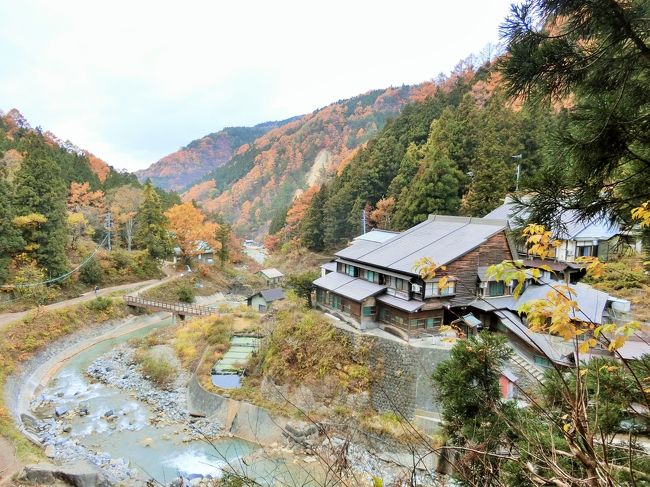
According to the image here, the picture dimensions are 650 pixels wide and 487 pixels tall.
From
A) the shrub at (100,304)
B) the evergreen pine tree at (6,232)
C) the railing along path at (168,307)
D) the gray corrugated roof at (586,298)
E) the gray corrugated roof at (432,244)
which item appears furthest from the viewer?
the railing along path at (168,307)

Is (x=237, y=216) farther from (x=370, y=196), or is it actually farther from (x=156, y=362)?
(x=156, y=362)

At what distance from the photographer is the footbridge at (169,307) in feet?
80.7

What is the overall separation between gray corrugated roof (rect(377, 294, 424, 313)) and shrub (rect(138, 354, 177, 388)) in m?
10.8

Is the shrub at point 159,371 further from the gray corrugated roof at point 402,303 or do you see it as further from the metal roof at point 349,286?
the gray corrugated roof at point 402,303

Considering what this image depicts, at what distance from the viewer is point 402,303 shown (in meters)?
13.0

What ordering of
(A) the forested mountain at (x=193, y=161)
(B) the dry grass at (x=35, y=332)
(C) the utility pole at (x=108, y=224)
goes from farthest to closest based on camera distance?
1. (A) the forested mountain at (x=193, y=161)
2. (C) the utility pole at (x=108, y=224)
3. (B) the dry grass at (x=35, y=332)

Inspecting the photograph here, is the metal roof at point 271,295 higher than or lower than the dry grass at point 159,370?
higher

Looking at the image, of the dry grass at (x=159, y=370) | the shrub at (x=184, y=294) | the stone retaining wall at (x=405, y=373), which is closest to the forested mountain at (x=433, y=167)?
the stone retaining wall at (x=405, y=373)

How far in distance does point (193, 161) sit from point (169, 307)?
113m

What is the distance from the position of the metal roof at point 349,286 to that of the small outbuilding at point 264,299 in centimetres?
798

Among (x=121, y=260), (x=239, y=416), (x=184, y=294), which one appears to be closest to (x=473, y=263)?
(x=239, y=416)

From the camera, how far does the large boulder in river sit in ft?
28.1

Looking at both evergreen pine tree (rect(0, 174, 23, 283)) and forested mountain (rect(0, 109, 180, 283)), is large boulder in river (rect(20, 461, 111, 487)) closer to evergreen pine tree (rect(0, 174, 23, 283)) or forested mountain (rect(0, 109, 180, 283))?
evergreen pine tree (rect(0, 174, 23, 283))

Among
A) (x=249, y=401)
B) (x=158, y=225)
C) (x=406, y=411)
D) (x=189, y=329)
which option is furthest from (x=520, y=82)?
(x=158, y=225)
